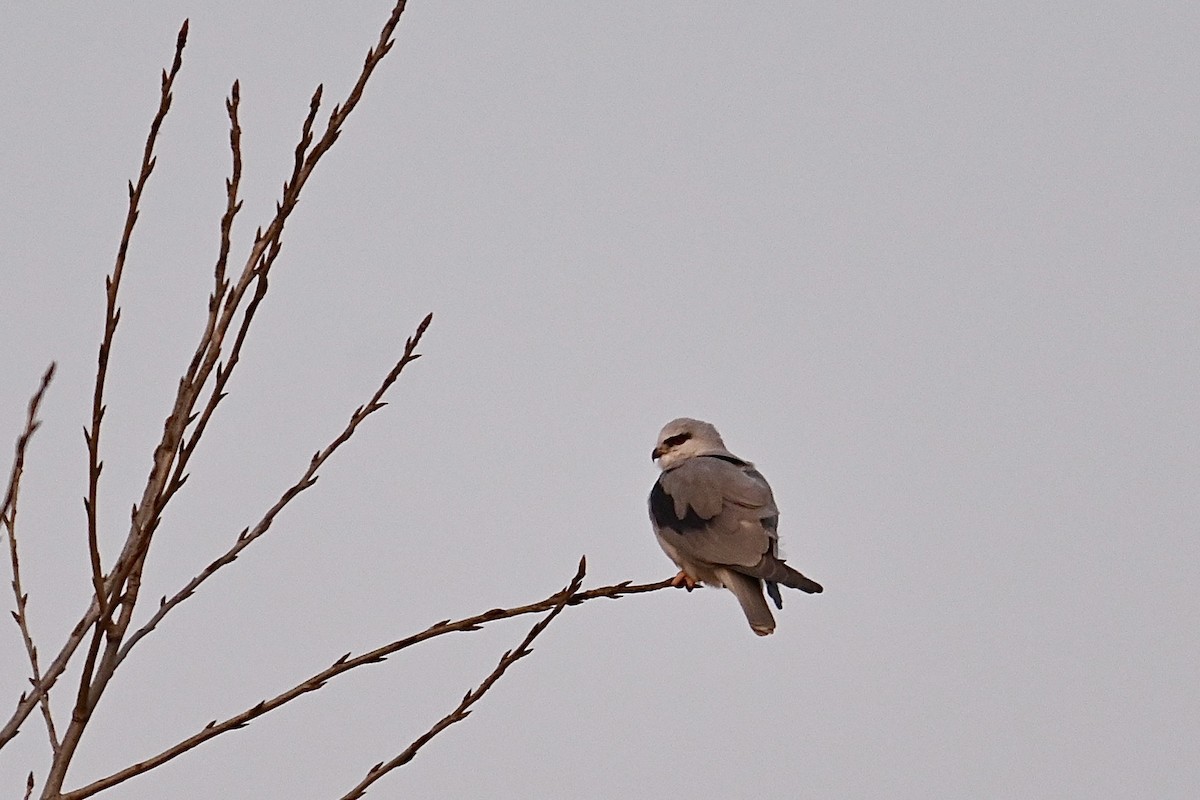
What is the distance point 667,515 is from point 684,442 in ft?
4.06

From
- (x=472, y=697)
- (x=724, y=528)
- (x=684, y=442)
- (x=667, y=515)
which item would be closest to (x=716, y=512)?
(x=724, y=528)

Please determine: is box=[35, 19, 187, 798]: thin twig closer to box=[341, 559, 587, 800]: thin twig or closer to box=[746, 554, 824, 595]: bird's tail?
box=[341, 559, 587, 800]: thin twig

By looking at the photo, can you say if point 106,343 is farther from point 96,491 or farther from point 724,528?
point 724,528

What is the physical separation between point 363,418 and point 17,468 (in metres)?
0.53

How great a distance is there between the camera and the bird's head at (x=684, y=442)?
7930mm

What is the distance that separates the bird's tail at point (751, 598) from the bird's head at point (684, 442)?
1520 mm

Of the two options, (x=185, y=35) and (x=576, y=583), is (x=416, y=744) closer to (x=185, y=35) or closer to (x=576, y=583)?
(x=576, y=583)

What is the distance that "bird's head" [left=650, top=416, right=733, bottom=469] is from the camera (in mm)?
7930

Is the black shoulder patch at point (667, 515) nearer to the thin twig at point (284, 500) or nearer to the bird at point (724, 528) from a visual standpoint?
the bird at point (724, 528)

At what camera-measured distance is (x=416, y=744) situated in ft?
6.42

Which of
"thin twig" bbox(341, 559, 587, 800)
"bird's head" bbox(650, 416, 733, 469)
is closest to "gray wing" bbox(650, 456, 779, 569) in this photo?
"bird's head" bbox(650, 416, 733, 469)

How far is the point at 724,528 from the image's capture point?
643 cm

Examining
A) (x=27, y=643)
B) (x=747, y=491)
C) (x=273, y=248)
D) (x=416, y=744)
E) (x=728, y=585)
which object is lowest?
(x=416, y=744)

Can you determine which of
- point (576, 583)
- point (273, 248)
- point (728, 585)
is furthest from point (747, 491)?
point (273, 248)
